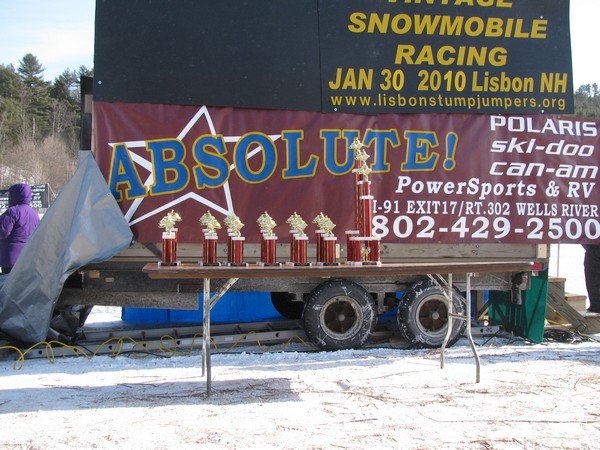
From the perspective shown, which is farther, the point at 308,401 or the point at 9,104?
the point at 9,104

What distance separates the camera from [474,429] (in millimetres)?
4113

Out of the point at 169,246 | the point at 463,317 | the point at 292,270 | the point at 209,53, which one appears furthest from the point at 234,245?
the point at 209,53

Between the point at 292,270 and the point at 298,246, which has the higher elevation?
the point at 298,246

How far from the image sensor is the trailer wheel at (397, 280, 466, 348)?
6.90 m

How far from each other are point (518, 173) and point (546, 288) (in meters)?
1.49

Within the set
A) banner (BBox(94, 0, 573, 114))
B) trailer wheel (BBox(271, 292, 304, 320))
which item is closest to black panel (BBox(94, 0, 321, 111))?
banner (BBox(94, 0, 573, 114))

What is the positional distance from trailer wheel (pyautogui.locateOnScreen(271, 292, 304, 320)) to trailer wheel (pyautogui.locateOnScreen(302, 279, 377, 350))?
4.04 ft

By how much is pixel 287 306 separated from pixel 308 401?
3.29 metres

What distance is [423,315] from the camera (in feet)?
23.3

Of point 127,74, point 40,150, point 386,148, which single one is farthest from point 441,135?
point 40,150

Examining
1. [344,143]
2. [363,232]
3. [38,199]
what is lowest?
[363,232]

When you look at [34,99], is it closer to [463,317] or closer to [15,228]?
[15,228]

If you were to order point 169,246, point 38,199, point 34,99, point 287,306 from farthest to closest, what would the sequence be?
point 34,99 < point 38,199 < point 287,306 < point 169,246

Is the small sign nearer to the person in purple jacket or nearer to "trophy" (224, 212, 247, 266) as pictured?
the person in purple jacket
